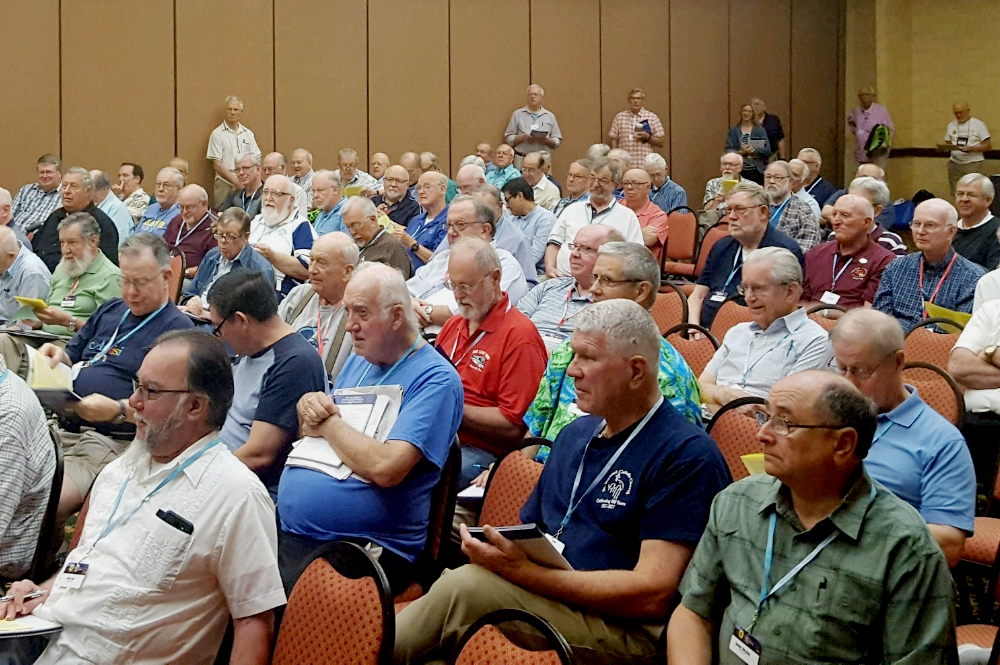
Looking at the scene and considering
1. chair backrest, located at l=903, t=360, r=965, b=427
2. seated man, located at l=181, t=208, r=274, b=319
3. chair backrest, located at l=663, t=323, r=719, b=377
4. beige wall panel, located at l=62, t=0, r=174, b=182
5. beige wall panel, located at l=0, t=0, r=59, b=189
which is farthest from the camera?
beige wall panel, located at l=62, t=0, r=174, b=182

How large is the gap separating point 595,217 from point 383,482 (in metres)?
4.73

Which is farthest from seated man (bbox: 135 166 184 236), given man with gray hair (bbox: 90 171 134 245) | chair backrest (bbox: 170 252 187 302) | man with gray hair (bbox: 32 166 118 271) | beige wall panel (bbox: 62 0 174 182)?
chair backrest (bbox: 170 252 187 302)

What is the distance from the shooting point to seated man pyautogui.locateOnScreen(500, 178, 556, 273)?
25.6ft

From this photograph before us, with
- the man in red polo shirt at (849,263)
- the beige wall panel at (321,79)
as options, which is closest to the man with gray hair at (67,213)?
the beige wall panel at (321,79)

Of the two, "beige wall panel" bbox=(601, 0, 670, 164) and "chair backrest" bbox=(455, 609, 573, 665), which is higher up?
"beige wall panel" bbox=(601, 0, 670, 164)

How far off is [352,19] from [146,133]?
2665 mm

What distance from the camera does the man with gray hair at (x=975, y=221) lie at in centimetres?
643

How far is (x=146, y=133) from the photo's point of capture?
11172 mm

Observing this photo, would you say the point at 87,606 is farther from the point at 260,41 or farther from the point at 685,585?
the point at 260,41

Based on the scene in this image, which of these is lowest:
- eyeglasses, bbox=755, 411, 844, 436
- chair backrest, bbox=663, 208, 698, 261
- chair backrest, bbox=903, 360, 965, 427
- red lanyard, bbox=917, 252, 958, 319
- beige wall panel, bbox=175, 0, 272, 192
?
chair backrest, bbox=903, 360, 965, 427

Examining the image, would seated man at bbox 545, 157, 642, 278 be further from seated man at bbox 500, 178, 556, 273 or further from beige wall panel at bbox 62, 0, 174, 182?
beige wall panel at bbox 62, 0, 174, 182

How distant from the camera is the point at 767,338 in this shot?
13.6ft

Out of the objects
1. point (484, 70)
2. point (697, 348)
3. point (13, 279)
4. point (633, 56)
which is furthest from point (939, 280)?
point (633, 56)

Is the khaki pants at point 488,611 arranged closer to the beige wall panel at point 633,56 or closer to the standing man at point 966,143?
the beige wall panel at point 633,56
